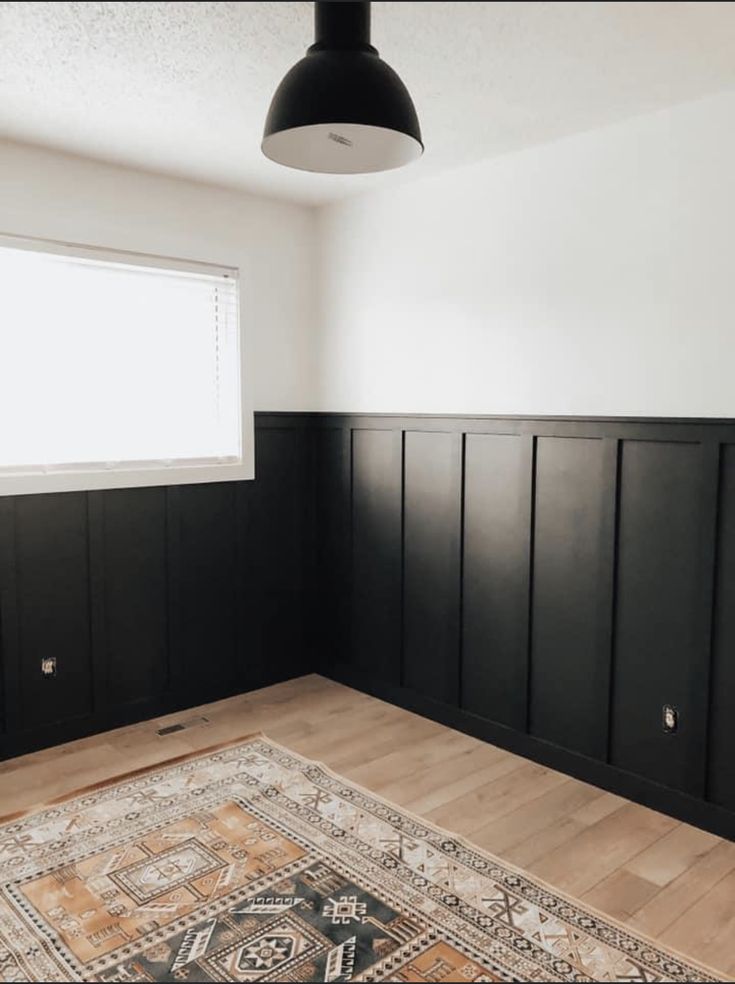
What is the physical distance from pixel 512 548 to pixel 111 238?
7.26 feet

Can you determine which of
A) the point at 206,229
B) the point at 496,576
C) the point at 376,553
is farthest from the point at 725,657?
the point at 206,229

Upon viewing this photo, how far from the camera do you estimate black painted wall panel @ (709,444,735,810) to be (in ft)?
9.12

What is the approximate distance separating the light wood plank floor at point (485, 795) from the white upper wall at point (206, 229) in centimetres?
162

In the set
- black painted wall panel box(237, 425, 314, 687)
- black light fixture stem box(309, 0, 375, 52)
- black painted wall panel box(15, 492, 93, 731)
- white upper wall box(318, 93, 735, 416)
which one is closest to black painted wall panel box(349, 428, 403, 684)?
white upper wall box(318, 93, 735, 416)

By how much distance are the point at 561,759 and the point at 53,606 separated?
7.36ft

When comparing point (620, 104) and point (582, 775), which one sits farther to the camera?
point (582, 775)

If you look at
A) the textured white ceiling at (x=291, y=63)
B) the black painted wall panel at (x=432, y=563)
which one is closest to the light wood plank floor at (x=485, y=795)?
the black painted wall panel at (x=432, y=563)

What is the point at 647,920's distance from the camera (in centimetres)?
237

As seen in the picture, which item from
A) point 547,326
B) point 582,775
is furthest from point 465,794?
point 547,326

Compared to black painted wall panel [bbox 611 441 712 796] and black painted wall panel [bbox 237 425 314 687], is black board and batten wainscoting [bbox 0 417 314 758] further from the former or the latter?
black painted wall panel [bbox 611 441 712 796]

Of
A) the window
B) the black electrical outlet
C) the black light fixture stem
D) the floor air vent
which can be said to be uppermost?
the black light fixture stem

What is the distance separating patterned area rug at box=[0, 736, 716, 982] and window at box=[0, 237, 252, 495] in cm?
142

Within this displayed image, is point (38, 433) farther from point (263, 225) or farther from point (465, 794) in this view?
point (465, 794)

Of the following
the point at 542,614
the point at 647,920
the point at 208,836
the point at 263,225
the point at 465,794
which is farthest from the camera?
the point at 263,225
